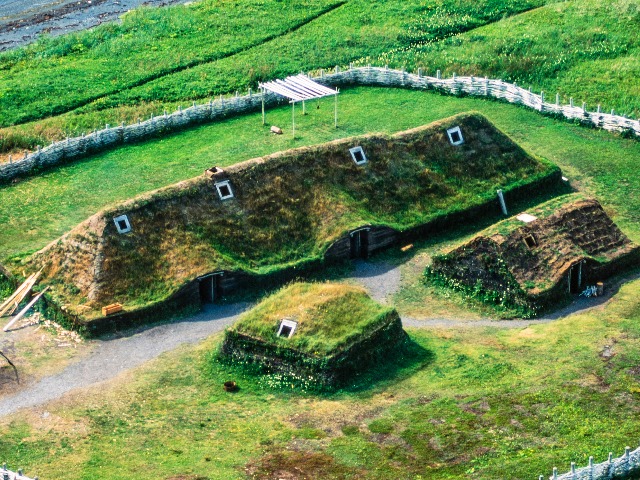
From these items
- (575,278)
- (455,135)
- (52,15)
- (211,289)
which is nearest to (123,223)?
(211,289)

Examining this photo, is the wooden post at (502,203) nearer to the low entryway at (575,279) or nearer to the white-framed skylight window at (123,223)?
the low entryway at (575,279)

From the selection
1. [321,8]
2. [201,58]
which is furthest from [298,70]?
[321,8]

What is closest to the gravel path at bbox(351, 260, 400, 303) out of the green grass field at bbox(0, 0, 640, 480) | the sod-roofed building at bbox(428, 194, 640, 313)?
the green grass field at bbox(0, 0, 640, 480)

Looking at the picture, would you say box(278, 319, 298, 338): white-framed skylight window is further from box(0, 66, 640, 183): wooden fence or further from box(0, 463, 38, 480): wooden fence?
box(0, 66, 640, 183): wooden fence

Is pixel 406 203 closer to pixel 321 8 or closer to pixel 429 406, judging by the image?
pixel 429 406

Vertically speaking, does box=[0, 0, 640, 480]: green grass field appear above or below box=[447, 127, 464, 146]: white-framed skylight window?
below

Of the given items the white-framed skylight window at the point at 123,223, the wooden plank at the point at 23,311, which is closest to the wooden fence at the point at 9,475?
the wooden plank at the point at 23,311
